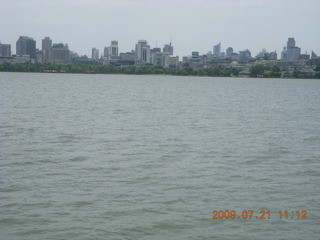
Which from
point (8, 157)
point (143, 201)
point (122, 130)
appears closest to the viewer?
point (143, 201)

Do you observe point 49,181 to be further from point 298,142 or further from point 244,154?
point 298,142

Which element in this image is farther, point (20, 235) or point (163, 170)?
point (163, 170)

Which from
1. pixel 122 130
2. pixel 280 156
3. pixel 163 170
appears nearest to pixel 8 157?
pixel 163 170

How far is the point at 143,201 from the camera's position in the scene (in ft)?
40.9

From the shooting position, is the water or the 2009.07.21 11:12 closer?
the water

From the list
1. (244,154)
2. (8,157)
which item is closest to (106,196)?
(8,157)

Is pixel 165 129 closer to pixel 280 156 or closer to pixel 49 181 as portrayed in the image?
pixel 280 156

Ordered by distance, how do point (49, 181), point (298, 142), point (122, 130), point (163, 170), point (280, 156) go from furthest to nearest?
point (122, 130) < point (298, 142) < point (280, 156) < point (163, 170) < point (49, 181)

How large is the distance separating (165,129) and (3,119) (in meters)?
11.0

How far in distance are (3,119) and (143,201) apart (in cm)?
1973

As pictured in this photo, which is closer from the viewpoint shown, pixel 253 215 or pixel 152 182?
pixel 253 215

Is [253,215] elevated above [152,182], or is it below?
below

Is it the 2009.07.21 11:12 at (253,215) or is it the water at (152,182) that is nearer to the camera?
the water at (152,182)

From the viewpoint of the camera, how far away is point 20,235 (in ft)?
33.6
